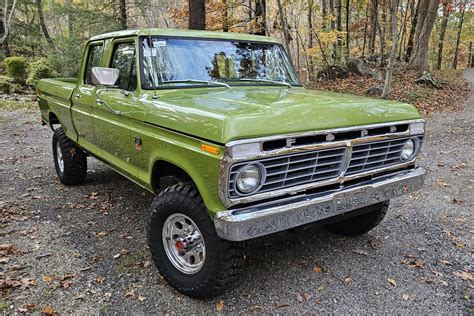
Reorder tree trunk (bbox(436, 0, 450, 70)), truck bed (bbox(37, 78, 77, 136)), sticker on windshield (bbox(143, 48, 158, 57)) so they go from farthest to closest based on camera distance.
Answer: tree trunk (bbox(436, 0, 450, 70)), truck bed (bbox(37, 78, 77, 136)), sticker on windshield (bbox(143, 48, 158, 57))

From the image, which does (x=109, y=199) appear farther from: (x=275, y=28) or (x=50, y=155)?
(x=275, y=28)

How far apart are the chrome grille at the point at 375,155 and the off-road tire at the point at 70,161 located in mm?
3913

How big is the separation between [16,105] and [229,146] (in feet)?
44.4

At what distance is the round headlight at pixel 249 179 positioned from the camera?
250 centimetres

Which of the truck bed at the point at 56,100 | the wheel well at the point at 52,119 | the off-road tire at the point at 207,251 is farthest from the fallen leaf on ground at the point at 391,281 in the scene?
the wheel well at the point at 52,119

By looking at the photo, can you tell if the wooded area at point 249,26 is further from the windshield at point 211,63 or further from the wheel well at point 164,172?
the wheel well at point 164,172

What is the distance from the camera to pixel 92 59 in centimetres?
490

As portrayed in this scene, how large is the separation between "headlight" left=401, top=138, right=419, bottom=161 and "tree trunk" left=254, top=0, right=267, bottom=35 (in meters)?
12.0

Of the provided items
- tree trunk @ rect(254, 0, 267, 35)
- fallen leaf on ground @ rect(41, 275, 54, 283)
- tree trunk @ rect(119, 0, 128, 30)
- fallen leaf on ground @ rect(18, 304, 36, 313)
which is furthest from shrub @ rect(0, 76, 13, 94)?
fallen leaf on ground @ rect(18, 304, 36, 313)

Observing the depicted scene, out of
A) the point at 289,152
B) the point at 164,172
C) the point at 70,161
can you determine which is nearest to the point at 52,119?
the point at 70,161

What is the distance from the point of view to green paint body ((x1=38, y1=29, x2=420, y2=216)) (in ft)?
8.32

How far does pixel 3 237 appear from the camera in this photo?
4.09 metres

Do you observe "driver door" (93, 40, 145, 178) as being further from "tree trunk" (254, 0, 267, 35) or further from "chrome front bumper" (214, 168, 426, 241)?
"tree trunk" (254, 0, 267, 35)

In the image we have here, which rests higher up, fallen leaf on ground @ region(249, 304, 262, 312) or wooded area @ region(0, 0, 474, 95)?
wooded area @ region(0, 0, 474, 95)
